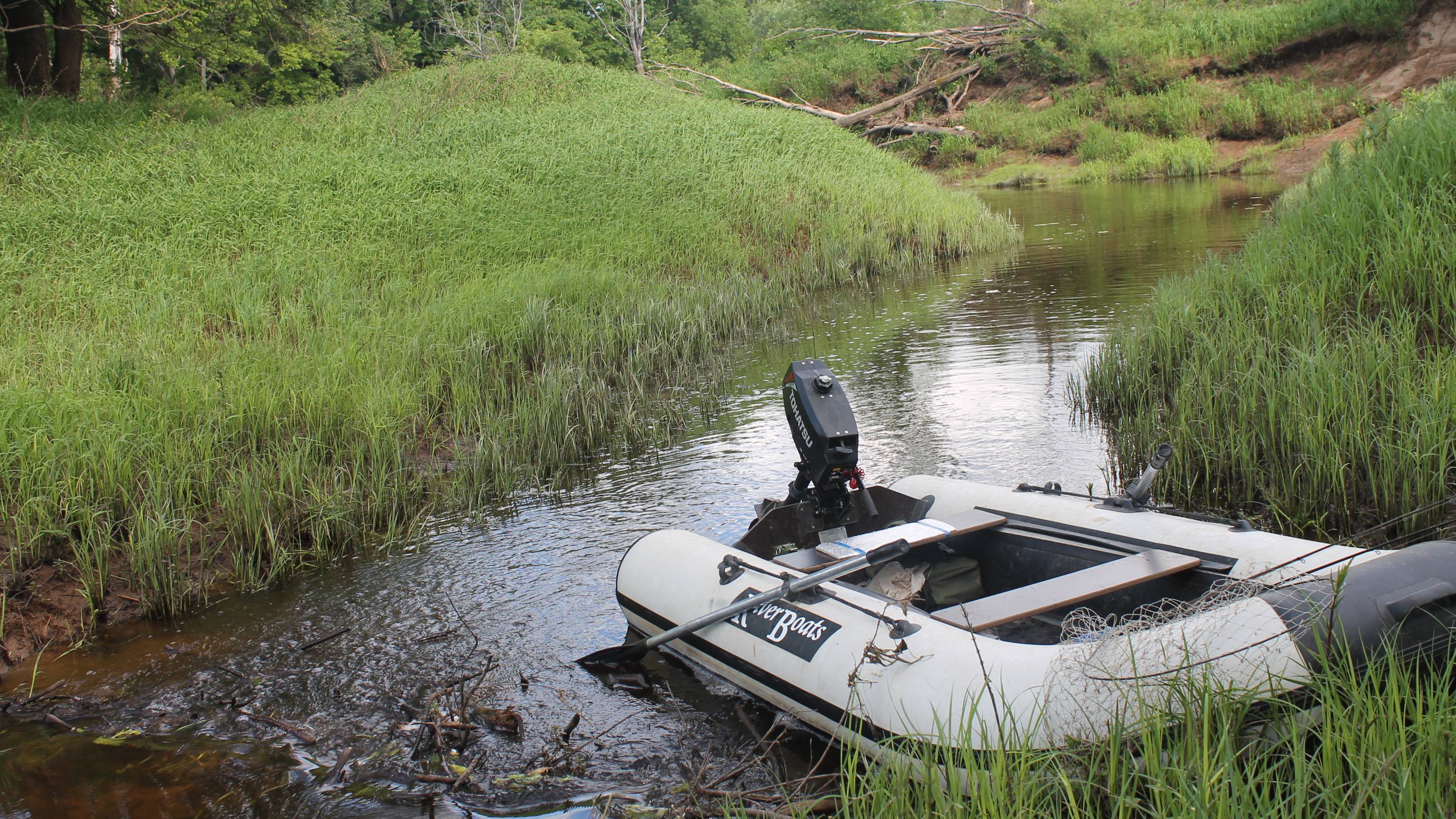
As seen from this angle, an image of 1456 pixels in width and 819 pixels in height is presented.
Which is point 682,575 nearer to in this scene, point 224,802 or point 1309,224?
point 224,802

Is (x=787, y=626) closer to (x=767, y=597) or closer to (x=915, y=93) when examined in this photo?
(x=767, y=597)

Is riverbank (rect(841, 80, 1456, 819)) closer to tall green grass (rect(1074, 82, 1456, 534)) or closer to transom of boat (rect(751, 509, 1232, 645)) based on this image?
tall green grass (rect(1074, 82, 1456, 534))

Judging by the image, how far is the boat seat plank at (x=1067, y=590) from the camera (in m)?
3.13

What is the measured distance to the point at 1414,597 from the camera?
243cm

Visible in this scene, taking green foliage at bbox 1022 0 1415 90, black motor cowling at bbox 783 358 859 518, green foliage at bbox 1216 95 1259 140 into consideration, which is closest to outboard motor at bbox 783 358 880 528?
black motor cowling at bbox 783 358 859 518

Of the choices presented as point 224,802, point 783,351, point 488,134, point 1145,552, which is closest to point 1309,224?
point 1145,552

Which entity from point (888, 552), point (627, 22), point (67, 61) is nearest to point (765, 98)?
point (627, 22)

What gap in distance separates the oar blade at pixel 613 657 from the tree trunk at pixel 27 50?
14.9 meters

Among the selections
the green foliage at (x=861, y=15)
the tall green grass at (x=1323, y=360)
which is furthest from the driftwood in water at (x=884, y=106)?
the tall green grass at (x=1323, y=360)

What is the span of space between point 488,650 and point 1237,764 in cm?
289

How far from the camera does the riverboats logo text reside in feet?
10.7

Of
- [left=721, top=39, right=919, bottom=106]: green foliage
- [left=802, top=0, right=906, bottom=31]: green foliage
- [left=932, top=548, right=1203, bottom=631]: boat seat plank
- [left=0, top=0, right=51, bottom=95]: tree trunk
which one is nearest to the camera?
[left=932, top=548, right=1203, bottom=631]: boat seat plank

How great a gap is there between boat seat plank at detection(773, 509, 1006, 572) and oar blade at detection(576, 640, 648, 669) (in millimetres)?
635

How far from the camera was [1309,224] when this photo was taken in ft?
19.5
